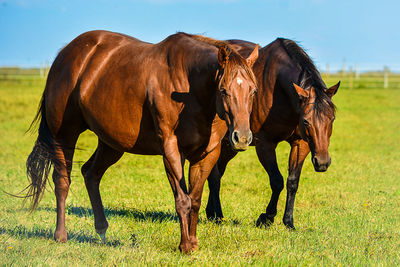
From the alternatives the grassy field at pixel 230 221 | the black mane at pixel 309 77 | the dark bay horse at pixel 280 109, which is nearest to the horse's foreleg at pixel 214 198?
the grassy field at pixel 230 221

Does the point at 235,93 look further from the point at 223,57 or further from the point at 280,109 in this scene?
the point at 280,109

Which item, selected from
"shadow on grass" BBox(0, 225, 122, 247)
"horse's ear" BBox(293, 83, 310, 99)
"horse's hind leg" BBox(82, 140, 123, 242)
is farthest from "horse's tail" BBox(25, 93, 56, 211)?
"horse's ear" BBox(293, 83, 310, 99)

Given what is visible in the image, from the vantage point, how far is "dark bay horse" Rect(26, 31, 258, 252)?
4293 millimetres

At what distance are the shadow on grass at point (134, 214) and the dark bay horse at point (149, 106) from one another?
92 cm

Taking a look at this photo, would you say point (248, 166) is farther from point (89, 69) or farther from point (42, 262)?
point (42, 262)

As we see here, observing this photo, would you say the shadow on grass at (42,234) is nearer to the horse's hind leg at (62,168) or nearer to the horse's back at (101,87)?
the horse's hind leg at (62,168)

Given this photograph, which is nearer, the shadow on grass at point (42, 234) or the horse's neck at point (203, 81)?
the horse's neck at point (203, 81)

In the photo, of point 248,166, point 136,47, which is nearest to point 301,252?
point 136,47

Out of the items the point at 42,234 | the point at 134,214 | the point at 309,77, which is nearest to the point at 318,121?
the point at 309,77

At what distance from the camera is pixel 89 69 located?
550cm

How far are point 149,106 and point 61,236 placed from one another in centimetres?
190

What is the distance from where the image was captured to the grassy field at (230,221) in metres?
4.64

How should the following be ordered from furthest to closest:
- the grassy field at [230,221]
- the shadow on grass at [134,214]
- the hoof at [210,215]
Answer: the hoof at [210,215], the shadow on grass at [134,214], the grassy field at [230,221]

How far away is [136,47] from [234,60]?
61.6 inches
